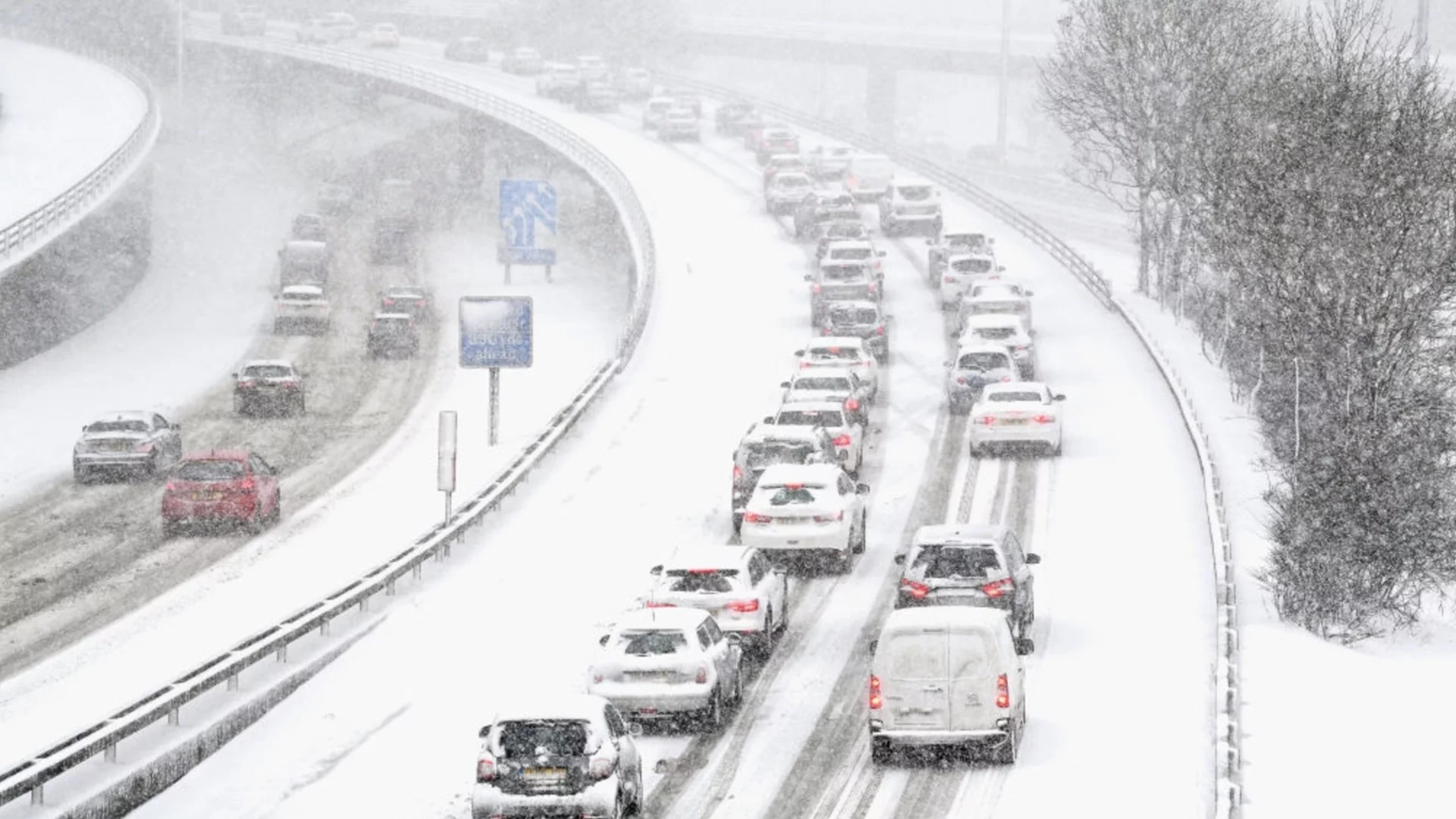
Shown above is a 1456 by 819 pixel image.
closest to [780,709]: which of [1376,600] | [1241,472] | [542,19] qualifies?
Result: [1376,600]

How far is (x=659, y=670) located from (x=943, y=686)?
3313mm

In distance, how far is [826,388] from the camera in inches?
1826

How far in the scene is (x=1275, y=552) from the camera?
33.3 metres

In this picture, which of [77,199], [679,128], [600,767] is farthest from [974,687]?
[679,128]

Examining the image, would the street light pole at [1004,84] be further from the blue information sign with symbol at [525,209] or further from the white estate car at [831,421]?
the white estate car at [831,421]

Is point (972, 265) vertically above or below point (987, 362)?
above

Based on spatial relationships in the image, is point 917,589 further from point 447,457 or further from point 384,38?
point 384,38

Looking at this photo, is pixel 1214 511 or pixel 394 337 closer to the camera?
pixel 1214 511

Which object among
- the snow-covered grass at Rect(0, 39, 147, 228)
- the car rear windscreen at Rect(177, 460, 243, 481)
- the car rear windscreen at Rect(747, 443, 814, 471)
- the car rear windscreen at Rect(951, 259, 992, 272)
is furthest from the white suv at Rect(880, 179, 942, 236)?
the car rear windscreen at Rect(177, 460, 243, 481)

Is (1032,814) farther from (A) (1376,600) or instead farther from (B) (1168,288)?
(B) (1168,288)

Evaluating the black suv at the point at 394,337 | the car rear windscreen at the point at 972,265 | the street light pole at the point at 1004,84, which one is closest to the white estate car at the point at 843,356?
the car rear windscreen at the point at 972,265

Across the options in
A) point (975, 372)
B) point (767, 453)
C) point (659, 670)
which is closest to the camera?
point (659, 670)

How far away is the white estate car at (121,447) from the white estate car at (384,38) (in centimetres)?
8975

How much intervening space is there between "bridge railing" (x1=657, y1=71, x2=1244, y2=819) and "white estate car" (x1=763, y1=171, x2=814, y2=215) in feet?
24.1
